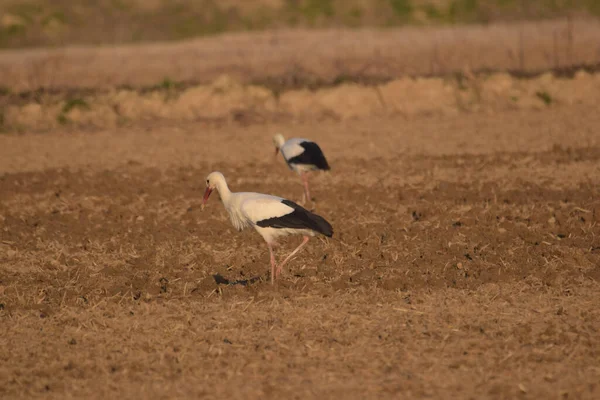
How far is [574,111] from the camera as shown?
76.9 feet

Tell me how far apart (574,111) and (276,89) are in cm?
837

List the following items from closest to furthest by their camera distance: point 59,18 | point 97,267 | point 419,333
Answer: point 419,333 → point 97,267 → point 59,18

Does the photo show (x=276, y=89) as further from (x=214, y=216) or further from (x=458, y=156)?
(x=214, y=216)

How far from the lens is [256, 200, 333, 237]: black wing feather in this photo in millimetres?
9531

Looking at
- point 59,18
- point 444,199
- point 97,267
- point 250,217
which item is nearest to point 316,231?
point 250,217

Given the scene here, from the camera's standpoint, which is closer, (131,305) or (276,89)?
(131,305)

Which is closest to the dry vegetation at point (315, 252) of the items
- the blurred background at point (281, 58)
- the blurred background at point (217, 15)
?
the blurred background at point (281, 58)

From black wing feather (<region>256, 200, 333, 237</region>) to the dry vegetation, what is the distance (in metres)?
0.60

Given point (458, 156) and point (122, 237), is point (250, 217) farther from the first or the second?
point (458, 156)

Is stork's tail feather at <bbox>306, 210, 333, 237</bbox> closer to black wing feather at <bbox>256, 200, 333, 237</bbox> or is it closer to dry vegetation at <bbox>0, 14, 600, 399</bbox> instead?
black wing feather at <bbox>256, 200, 333, 237</bbox>

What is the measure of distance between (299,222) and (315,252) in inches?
56.1

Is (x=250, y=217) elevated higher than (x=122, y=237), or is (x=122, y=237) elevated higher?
(x=250, y=217)

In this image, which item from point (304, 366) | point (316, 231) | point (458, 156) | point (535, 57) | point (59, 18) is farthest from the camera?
point (59, 18)

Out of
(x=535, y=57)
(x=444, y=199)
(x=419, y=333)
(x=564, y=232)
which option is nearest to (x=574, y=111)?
(x=535, y=57)
